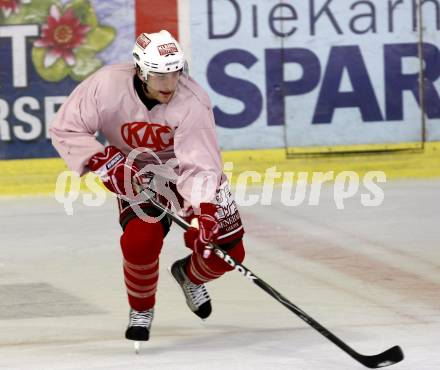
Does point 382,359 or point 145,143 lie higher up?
point 145,143

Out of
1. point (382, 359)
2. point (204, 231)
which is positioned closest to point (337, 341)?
point (382, 359)

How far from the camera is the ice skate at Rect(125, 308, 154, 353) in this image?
5301mm

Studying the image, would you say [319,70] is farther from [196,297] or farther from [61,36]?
[196,297]

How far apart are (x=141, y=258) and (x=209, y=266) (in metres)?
0.40

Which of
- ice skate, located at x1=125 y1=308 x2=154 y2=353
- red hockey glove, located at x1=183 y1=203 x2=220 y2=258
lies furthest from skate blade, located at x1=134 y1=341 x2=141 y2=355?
red hockey glove, located at x1=183 y1=203 x2=220 y2=258

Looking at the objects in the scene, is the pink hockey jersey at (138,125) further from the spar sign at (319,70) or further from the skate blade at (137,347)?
the spar sign at (319,70)

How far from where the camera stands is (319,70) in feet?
31.7

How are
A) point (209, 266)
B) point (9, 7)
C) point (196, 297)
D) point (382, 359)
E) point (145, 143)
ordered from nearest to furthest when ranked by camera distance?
point (382, 359), point (145, 143), point (209, 266), point (196, 297), point (9, 7)

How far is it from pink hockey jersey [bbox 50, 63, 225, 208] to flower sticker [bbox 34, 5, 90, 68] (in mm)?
3859

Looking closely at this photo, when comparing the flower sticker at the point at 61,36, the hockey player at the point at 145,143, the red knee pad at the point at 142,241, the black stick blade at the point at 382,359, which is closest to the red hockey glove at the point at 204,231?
the hockey player at the point at 145,143

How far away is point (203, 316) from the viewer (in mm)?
5859

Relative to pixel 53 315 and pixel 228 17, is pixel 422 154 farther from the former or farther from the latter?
pixel 53 315

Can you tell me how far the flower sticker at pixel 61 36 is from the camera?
30.5 ft

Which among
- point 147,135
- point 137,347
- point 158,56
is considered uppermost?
point 158,56
